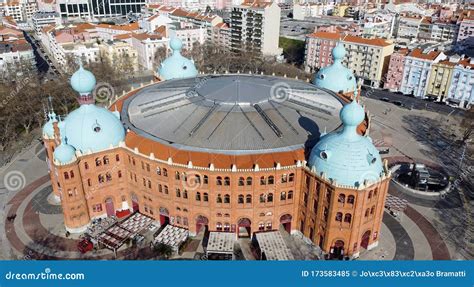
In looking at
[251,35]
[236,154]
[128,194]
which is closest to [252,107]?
[236,154]

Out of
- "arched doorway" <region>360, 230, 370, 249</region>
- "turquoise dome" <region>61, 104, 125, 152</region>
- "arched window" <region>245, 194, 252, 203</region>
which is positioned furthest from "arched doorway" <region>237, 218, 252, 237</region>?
"turquoise dome" <region>61, 104, 125, 152</region>

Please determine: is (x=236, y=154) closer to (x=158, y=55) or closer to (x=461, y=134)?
(x=461, y=134)

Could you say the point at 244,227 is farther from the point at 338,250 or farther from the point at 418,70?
the point at 418,70

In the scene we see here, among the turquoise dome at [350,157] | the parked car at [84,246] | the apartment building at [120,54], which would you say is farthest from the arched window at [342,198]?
the apartment building at [120,54]

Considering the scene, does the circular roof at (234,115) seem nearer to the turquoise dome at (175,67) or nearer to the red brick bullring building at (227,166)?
the red brick bullring building at (227,166)

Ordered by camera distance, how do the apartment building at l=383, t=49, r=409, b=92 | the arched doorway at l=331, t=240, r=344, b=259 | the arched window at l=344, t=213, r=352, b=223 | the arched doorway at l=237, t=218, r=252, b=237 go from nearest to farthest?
the arched window at l=344, t=213, r=352, b=223, the arched doorway at l=331, t=240, r=344, b=259, the arched doorway at l=237, t=218, r=252, b=237, the apartment building at l=383, t=49, r=409, b=92

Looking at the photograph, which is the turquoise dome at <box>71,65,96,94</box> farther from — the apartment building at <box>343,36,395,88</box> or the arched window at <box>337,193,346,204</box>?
the apartment building at <box>343,36,395,88</box>
